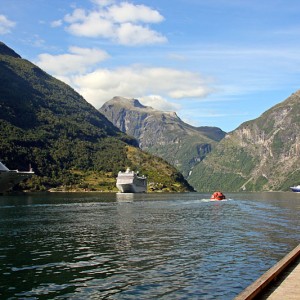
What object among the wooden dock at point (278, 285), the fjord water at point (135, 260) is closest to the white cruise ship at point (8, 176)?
the fjord water at point (135, 260)

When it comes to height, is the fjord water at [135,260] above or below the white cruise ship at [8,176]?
below

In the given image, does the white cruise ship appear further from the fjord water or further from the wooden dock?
the wooden dock

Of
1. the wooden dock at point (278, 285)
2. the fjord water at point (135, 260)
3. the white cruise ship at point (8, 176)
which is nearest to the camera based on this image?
the wooden dock at point (278, 285)

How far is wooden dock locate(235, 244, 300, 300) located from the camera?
74.9 ft

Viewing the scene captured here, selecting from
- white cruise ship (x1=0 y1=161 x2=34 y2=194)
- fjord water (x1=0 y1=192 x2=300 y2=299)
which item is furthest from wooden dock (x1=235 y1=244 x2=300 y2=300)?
white cruise ship (x1=0 y1=161 x2=34 y2=194)

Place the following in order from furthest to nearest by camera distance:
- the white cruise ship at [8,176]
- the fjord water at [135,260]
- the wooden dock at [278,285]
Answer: the white cruise ship at [8,176]
the fjord water at [135,260]
the wooden dock at [278,285]

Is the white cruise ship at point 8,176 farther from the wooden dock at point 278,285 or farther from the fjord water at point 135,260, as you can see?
the wooden dock at point 278,285

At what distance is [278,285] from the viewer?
25828 mm

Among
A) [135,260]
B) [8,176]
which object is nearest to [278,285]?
[135,260]

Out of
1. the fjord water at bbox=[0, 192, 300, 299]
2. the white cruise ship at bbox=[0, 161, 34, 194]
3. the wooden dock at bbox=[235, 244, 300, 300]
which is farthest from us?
the white cruise ship at bbox=[0, 161, 34, 194]

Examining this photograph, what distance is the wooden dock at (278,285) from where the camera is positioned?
22.8 m

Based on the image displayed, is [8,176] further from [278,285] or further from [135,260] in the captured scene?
[278,285]

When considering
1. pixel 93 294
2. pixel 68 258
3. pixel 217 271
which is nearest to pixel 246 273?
pixel 217 271

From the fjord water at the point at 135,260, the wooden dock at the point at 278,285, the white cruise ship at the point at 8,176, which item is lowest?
the fjord water at the point at 135,260
